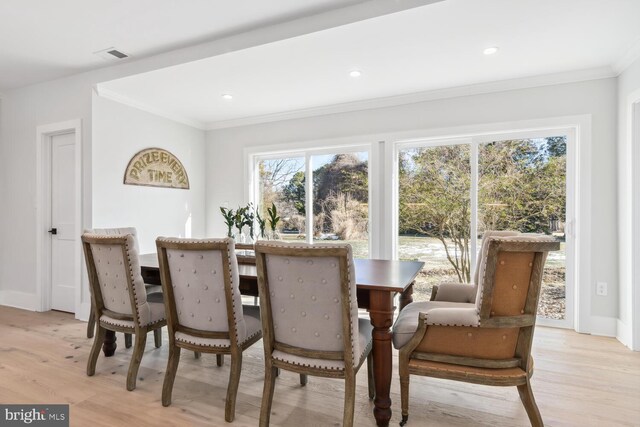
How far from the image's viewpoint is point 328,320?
63.1 inches

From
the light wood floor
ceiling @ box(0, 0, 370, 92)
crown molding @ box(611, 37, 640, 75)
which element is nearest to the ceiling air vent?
ceiling @ box(0, 0, 370, 92)

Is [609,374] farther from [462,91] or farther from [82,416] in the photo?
[82,416]

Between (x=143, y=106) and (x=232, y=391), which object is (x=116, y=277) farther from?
(x=143, y=106)

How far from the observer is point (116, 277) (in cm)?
219

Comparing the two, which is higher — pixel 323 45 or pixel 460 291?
pixel 323 45

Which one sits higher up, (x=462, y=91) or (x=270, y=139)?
(x=462, y=91)

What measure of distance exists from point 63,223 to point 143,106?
1585 mm

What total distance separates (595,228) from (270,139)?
3652 mm

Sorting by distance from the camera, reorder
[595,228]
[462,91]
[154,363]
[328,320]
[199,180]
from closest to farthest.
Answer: [328,320] < [154,363] < [595,228] < [462,91] < [199,180]

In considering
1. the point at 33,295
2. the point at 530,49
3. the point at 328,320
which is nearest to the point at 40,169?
the point at 33,295

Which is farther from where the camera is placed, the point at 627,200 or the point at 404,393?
the point at 627,200

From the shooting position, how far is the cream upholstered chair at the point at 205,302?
5.94 ft

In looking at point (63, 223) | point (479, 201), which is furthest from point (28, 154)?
point (479, 201)

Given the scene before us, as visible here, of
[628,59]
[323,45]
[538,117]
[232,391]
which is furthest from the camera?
[538,117]
